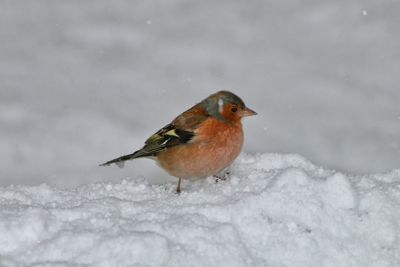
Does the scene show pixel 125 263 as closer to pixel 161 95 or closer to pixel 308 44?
pixel 161 95

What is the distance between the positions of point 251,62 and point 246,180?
5475mm

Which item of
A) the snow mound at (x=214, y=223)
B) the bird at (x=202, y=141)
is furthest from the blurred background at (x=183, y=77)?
the snow mound at (x=214, y=223)

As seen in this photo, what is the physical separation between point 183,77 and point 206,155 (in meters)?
4.88

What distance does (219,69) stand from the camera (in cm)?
1096

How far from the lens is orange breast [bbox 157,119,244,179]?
5.87 meters

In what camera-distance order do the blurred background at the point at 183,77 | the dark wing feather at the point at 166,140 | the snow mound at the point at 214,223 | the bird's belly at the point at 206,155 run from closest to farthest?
the snow mound at the point at 214,223 < the bird's belly at the point at 206,155 < the dark wing feather at the point at 166,140 < the blurred background at the point at 183,77

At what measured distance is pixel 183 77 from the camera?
10633 millimetres

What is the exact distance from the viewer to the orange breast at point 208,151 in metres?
5.87

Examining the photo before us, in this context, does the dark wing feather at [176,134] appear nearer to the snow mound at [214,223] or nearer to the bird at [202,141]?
the bird at [202,141]

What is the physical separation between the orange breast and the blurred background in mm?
704

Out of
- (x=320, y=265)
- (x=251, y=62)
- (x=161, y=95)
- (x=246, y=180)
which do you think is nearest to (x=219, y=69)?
(x=251, y=62)

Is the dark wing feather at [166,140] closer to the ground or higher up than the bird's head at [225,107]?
closer to the ground

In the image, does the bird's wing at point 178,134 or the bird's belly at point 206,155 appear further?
the bird's wing at point 178,134

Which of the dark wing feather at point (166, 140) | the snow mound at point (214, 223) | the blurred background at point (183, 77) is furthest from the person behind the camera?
the blurred background at point (183, 77)
